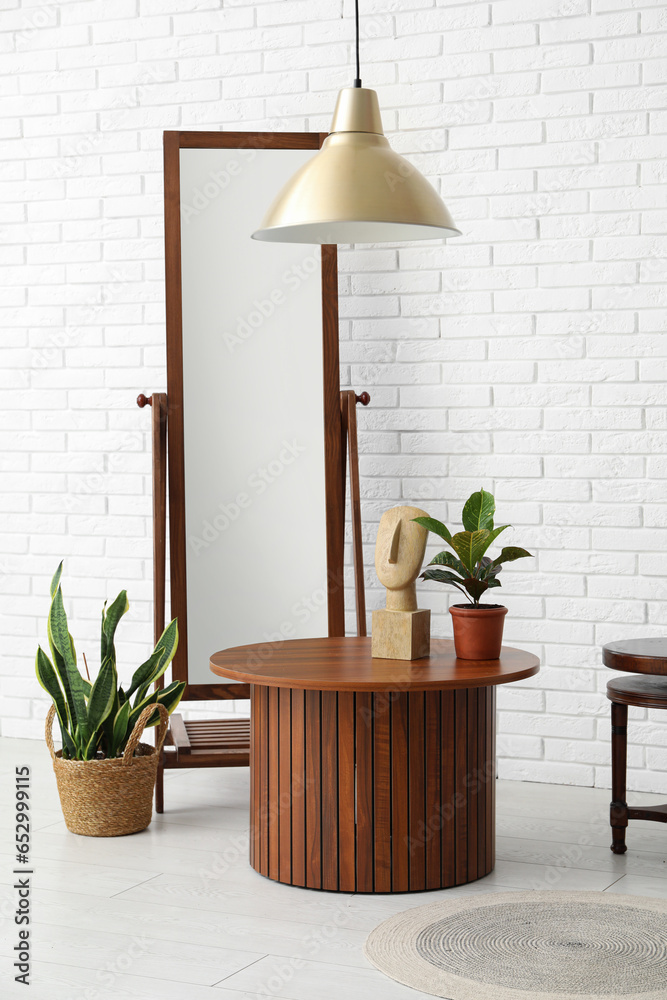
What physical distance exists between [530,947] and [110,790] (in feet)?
4.26

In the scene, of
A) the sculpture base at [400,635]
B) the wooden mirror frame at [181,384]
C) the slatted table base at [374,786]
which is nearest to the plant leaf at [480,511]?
the sculpture base at [400,635]

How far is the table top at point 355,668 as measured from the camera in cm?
→ 269

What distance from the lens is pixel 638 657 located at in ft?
9.85

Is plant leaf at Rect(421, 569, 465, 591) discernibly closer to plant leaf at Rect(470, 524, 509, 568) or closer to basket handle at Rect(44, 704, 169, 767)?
plant leaf at Rect(470, 524, 509, 568)

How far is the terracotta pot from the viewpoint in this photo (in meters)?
2.95

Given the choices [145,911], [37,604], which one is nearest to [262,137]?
[37,604]

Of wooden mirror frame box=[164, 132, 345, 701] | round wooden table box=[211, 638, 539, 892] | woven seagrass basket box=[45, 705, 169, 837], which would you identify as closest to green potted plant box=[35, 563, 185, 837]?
woven seagrass basket box=[45, 705, 169, 837]

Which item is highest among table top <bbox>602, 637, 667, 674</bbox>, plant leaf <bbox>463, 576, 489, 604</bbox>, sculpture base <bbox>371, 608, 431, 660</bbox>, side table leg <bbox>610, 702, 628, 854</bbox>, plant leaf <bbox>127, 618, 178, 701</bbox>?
plant leaf <bbox>463, 576, 489, 604</bbox>

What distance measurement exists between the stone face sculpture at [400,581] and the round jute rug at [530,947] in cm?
60

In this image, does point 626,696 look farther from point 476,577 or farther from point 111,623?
point 111,623

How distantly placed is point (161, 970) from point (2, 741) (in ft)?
Result: 7.60

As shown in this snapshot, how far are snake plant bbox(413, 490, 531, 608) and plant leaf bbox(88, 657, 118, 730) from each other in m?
0.95

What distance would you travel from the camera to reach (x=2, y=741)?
14.9ft

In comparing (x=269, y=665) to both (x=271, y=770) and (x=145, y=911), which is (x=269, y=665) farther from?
(x=145, y=911)
